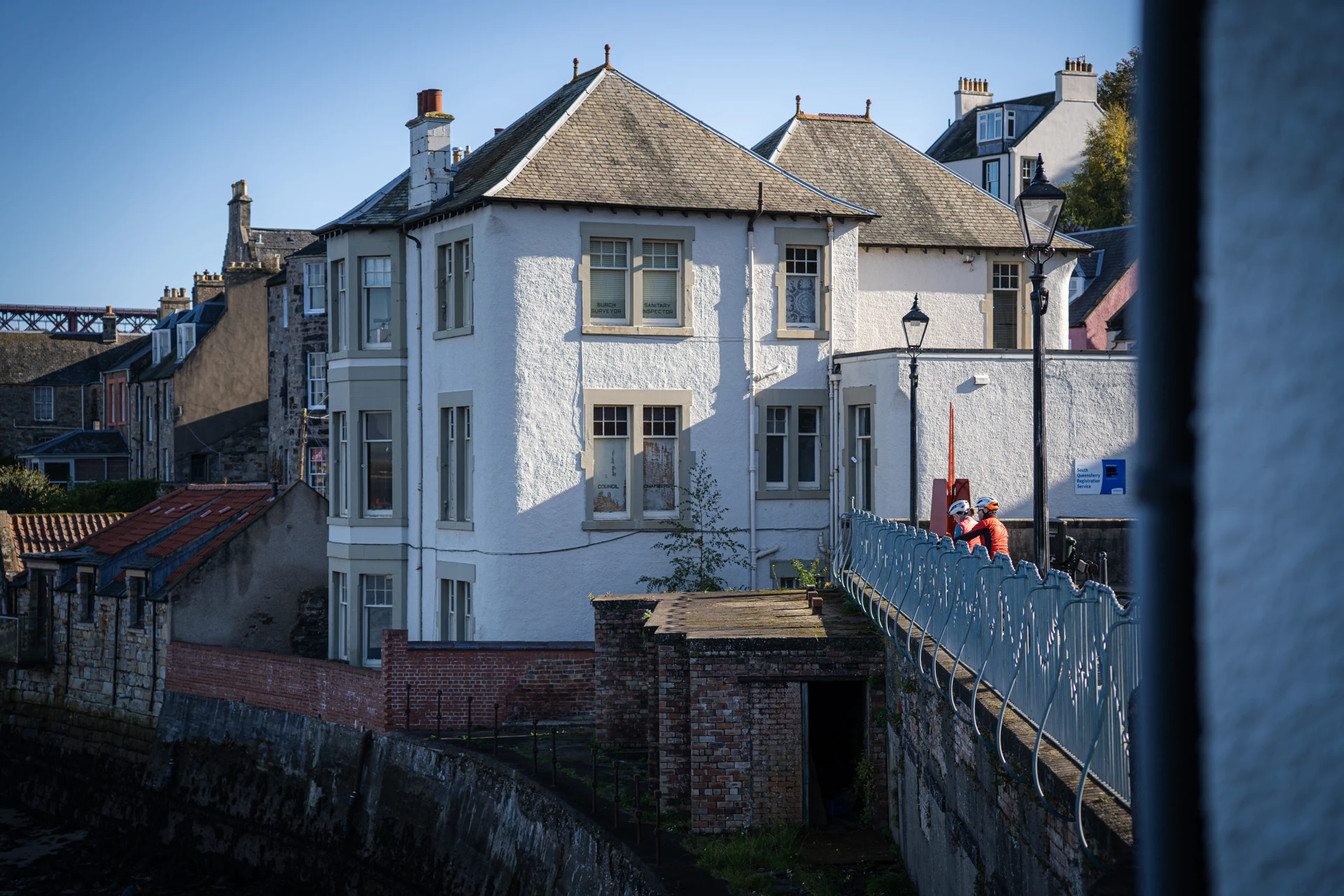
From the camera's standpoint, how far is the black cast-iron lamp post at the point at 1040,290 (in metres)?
12.0

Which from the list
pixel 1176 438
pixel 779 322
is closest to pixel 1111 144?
pixel 779 322

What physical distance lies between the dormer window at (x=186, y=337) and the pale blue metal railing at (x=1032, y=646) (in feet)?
140

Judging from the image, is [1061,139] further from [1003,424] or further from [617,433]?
[617,433]

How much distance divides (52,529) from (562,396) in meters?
20.1

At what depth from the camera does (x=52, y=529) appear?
37844 millimetres

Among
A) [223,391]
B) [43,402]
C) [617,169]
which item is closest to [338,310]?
[617,169]

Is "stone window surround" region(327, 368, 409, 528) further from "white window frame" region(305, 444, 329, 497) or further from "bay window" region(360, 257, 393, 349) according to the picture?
"white window frame" region(305, 444, 329, 497)

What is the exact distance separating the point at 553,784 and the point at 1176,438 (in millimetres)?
17318

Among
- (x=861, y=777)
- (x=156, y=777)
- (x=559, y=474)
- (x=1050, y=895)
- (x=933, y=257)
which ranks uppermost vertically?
(x=933, y=257)

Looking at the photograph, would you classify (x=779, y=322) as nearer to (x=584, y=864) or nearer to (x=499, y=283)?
(x=499, y=283)

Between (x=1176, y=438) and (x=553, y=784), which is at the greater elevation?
(x=1176, y=438)

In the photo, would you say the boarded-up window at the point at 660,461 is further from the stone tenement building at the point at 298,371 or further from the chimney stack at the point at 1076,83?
the chimney stack at the point at 1076,83

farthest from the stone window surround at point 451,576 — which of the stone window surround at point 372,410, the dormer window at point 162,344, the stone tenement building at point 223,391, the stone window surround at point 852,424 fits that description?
the dormer window at point 162,344

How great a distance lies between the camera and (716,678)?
1511cm
